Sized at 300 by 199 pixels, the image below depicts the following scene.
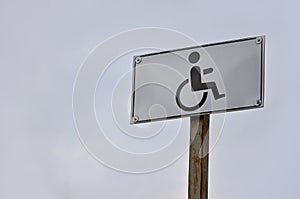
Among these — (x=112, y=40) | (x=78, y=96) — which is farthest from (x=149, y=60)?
(x=78, y=96)

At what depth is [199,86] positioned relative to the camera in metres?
3.40

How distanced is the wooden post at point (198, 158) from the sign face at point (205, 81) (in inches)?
3.1

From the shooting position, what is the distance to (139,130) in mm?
3756

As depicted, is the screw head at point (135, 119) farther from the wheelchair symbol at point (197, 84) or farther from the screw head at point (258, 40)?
the screw head at point (258, 40)

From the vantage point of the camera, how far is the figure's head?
336 centimetres

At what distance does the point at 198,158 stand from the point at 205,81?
1.23ft

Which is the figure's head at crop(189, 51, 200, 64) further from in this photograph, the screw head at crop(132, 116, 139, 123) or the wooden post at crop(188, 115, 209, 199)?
the screw head at crop(132, 116, 139, 123)

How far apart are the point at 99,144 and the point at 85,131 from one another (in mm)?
145

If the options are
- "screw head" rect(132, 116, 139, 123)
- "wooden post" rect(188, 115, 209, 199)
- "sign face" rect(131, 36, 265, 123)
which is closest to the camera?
"wooden post" rect(188, 115, 209, 199)

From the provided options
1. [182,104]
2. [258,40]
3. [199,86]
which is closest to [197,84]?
[199,86]

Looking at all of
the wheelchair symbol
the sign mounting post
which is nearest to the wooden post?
the sign mounting post

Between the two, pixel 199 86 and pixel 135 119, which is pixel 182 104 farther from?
pixel 135 119

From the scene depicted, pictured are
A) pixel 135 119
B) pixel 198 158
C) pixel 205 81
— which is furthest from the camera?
pixel 135 119

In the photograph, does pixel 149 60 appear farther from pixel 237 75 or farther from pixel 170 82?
pixel 237 75
